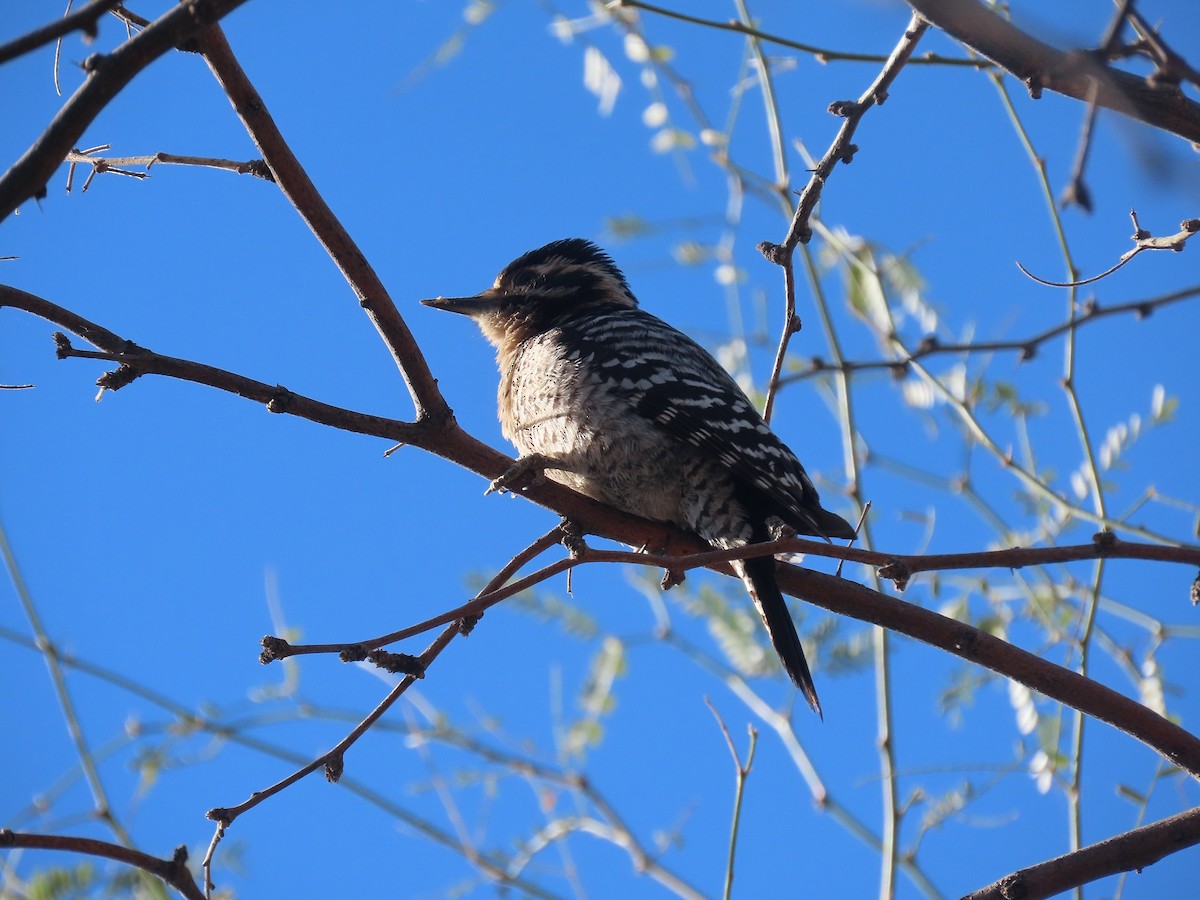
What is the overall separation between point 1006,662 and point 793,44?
1871 mm

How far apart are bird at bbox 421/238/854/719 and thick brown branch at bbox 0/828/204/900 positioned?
A: 150 cm

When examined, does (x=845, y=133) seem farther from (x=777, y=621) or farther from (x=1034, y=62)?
(x=777, y=621)

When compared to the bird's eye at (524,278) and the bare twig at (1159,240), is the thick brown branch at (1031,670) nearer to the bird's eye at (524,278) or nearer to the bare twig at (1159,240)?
the bare twig at (1159,240)

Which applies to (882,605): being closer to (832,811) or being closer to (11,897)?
(832,811)

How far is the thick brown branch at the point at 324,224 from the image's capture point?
2.65 m

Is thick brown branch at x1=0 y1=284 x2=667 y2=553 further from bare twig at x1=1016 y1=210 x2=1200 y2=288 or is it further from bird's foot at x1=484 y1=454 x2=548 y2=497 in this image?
A: bare twig at x1=1016 y1=210 x2=1200 y2=288

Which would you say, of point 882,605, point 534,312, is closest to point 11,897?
point 534,312

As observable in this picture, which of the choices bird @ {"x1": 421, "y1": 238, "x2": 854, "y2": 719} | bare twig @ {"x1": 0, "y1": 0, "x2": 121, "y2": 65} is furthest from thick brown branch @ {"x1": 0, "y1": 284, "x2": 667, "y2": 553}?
bare twig @ {"x1": 0, "y1": 0, "x2": 121, "y2": 65}

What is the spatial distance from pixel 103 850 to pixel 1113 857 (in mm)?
2104

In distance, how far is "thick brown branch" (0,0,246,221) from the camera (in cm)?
189

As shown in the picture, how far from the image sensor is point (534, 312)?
5609 mm

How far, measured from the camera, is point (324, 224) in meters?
2.82

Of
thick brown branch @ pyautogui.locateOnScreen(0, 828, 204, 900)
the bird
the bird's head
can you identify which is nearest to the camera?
thick brown branch @ pyautogui.locateOnScreen(0, 828, 204, 900)

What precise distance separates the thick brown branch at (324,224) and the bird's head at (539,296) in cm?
249
